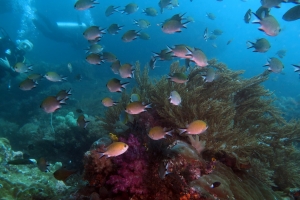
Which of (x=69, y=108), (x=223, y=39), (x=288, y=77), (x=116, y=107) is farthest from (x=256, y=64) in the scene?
(x=116, y=107)

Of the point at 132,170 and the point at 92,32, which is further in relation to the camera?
the point at 92,32

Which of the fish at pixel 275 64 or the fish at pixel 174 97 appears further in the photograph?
the fish at pixel 275 64

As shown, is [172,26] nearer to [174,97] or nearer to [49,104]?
[174,97]

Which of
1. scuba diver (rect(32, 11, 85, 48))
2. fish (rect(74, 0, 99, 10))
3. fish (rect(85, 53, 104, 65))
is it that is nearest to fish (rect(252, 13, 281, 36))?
fish (rect(85, 53, 104, 65))

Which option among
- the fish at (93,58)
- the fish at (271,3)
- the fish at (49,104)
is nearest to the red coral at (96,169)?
the fish at (49,104)

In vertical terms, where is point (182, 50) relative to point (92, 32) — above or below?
above

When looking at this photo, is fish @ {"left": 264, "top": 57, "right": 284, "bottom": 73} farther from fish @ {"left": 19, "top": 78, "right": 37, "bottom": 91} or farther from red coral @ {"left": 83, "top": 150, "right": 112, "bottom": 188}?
fish @ {"left": 19, "top": 78, "right": 37, "bottom": 91}

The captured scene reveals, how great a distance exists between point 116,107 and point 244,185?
4.16 m

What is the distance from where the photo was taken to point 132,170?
3.38 metres

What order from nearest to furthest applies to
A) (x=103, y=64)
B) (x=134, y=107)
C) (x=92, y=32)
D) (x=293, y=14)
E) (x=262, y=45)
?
→ (x=134, y=107)
(x=262, y=45)
(x=293, y=14)
(x=92, y=32)
(x=103, y=64)

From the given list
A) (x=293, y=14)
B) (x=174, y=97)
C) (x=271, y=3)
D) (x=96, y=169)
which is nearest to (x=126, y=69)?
(x=174, y=97)

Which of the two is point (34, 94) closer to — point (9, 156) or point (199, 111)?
point (9, 156)

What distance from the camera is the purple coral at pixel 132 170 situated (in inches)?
126

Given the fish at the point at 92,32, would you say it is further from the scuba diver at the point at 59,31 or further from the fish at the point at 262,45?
the scuba diver at the point at 59,31
